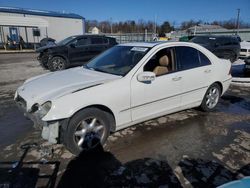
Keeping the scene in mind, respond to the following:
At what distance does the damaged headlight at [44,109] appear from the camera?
2.92m

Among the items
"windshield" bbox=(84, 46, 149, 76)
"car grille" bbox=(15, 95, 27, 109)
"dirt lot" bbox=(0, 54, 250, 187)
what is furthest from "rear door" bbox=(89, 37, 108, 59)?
"car grille" bbox=(15, 95, 27, 109)

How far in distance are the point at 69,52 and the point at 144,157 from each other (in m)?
8.75

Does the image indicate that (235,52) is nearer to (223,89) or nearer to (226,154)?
(223,89)

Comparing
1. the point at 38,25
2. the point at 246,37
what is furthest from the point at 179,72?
the point at 246,37

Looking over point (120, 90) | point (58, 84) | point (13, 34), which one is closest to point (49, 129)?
point (58, 84)

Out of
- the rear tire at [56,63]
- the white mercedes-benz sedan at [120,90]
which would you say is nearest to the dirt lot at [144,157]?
the white mercedes-benz sedan at [120,90]

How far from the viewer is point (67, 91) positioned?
10.2 feet

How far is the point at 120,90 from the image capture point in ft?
11.1

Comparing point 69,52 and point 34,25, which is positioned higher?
point 34,25

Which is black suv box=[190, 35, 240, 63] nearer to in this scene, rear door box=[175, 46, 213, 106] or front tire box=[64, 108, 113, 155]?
rear door box=[175, 46, 213, 106]

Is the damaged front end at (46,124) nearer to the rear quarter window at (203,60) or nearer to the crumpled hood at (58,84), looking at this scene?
the crumpled hood at (58,84)

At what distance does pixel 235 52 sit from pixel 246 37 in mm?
34124

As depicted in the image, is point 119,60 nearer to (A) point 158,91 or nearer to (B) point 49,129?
(A) point 158,91

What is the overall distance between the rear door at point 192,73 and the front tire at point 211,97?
211mm
